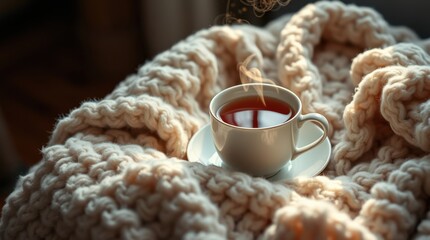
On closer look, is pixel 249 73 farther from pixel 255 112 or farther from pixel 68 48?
pixel 68 48

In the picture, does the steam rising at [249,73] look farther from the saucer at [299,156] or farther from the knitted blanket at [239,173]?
the saucer at [299,156]

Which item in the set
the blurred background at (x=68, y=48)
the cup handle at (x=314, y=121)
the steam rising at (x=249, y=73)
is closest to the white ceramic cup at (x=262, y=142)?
the cup handle at (x=314, y=121)

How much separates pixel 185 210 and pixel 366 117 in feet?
1.05

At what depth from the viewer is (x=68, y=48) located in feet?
6.67

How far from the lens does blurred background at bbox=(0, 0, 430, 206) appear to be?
1674 mm

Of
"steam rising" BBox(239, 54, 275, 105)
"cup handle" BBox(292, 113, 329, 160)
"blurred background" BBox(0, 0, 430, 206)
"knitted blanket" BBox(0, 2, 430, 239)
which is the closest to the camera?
"knitted blanket" BBox(0, 2, 430, 239)

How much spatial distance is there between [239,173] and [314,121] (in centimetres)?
14

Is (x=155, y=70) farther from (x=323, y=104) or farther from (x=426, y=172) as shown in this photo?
(x=426, y=172)

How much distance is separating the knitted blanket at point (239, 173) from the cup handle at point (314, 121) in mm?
46

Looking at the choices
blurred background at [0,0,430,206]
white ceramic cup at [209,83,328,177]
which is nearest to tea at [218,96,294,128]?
white ceramic cup at [209,83,328,177]

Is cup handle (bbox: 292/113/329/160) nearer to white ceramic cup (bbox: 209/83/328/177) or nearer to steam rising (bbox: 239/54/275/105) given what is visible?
white ceramic cup (bbox: 209/83/328/177)

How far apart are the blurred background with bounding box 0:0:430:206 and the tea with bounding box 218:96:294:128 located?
764 mm

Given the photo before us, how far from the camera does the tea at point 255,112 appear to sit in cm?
82

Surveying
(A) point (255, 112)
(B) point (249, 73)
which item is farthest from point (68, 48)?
(A) point (255, 112)
